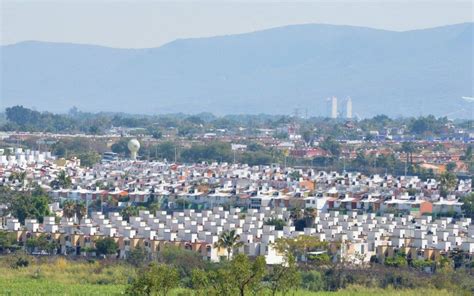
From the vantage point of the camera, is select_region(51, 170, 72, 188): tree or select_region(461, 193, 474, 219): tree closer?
select_region(461, 193, 474, 219): tree

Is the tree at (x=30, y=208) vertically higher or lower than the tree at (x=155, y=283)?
lower

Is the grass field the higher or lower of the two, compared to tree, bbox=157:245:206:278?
lower

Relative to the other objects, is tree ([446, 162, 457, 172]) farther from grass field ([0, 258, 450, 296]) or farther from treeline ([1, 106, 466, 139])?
grass field ([0, 258, 450, 296])

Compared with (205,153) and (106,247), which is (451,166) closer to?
(205,153)

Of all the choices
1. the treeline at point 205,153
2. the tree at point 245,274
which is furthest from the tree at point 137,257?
the treeline at point 205,153

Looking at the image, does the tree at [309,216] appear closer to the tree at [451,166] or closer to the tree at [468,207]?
the tree at [468,207]

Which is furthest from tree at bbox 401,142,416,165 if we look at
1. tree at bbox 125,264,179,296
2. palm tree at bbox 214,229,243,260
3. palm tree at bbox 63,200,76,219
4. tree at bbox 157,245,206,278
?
tree at bbox 125,264,179,296

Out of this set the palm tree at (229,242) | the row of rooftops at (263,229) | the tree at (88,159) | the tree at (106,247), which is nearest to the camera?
the palm tree at (229,242)

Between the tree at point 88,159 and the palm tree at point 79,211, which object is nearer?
the palm tree at point 79,211

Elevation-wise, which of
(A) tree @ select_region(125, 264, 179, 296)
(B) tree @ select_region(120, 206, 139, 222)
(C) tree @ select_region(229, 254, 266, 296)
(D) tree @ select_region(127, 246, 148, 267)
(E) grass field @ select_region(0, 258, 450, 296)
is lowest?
(E) grass field @ select_region(0, 258, 450, 296)

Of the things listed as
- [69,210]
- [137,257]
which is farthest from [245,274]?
[69,210]
